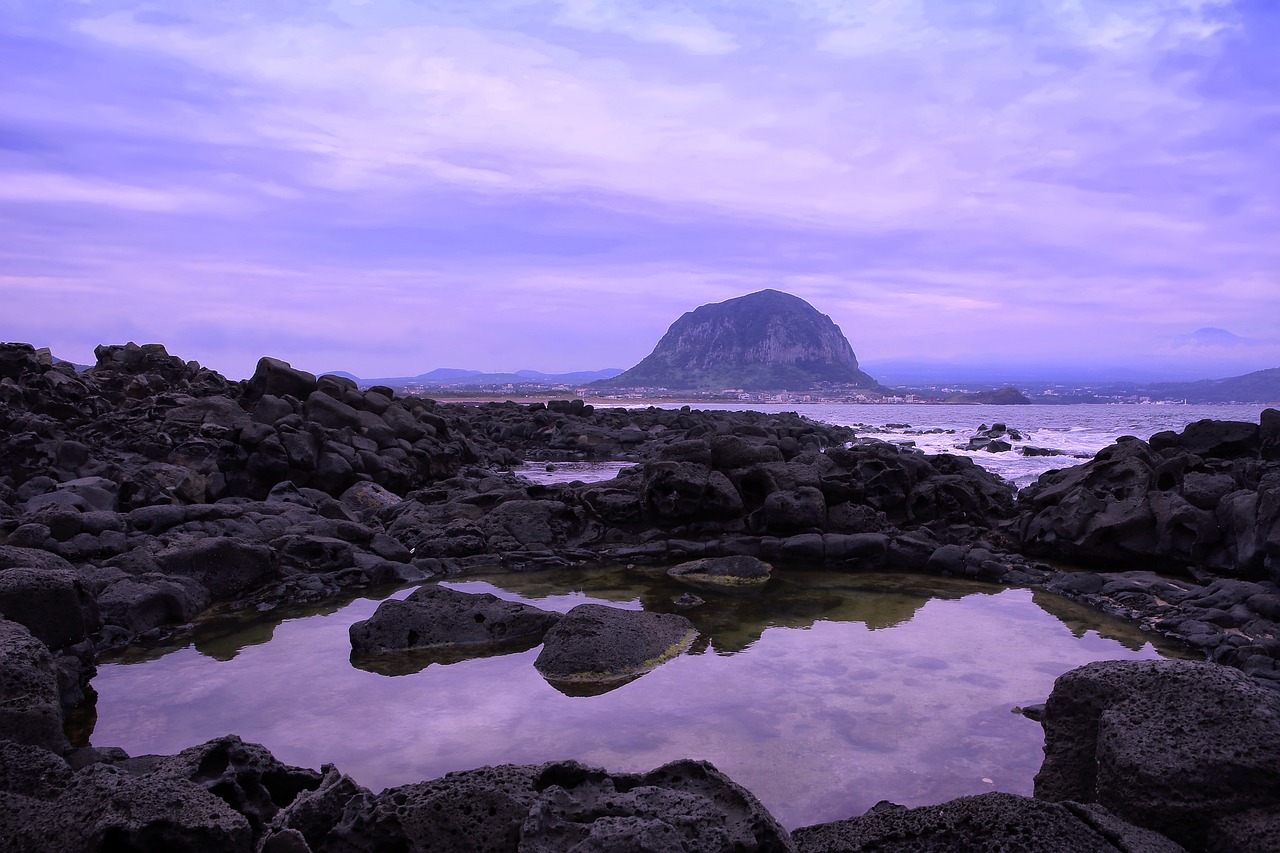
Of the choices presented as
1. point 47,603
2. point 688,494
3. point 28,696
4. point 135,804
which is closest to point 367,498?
point 688,494

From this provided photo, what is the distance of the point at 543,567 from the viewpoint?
49.0ft

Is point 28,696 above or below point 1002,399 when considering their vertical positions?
below

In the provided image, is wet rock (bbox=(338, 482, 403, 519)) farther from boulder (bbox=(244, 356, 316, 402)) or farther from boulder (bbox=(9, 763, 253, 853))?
boulder (bbox=(9, 763, 253, 853))

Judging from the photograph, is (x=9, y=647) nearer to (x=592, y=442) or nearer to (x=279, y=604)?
(x=279, y=604)

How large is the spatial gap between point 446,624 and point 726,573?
5083mm

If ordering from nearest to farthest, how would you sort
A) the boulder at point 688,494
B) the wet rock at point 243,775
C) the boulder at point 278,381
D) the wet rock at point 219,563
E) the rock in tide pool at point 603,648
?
the wet rock at point 243,775 < the rock in tide pool at point 603,648 < the wet rock at point 219,563 < the boulder at point 688,494 < the boulder at point 278,381

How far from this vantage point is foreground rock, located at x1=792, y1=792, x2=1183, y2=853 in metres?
4.44

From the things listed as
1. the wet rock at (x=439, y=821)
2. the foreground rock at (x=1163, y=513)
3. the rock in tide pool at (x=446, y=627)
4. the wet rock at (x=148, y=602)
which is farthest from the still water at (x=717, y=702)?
the foreground rock at (x=1163, y=513)

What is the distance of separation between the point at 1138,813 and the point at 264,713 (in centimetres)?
701

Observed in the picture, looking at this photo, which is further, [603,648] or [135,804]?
[603,648]

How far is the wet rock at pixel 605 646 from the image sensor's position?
356 inches

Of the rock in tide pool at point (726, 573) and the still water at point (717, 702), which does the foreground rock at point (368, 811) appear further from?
the rock in tide pool at point (726, 573)

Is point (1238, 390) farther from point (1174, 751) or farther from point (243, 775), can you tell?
point (243, 775)

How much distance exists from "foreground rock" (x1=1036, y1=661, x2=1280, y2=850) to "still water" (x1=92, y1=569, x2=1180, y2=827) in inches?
43.1
